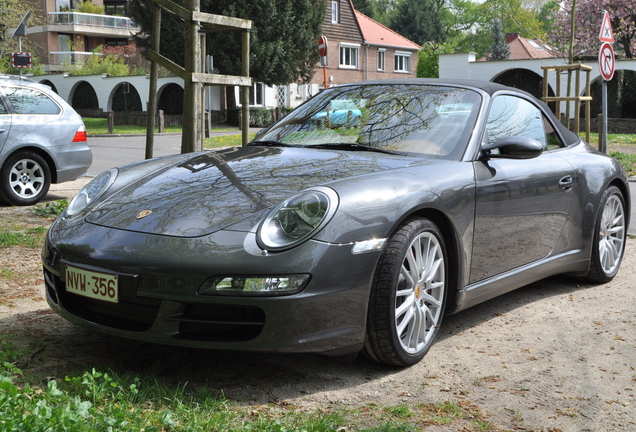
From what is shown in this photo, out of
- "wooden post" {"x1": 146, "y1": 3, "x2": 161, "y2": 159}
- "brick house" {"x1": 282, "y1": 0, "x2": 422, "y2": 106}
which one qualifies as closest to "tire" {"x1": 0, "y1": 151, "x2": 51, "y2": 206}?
"wooden post" {"x1": 146, "y1": 3, "x2": 161, "y2": 159}

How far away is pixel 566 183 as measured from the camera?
497 cm

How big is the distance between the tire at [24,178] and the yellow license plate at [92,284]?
6.24m

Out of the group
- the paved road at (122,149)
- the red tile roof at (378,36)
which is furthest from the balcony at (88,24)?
the paved road at (122,149)

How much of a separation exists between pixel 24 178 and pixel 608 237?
265 inches

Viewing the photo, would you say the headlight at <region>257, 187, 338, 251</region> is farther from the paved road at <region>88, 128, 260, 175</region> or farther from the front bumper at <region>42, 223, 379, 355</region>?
the paved road at <region>88, 128, 260, 175</region>

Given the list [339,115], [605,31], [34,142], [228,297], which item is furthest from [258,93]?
[228,297]

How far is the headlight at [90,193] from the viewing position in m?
3.98

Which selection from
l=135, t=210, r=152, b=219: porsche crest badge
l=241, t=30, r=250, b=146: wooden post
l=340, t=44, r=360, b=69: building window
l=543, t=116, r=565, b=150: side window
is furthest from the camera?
l=340, t=44, r=360, b=69: building window

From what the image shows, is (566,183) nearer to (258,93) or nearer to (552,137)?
(552,137)

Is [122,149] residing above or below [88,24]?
below

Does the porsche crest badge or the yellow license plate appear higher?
the porsche crest badge

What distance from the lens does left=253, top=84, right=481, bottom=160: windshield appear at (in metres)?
4.32

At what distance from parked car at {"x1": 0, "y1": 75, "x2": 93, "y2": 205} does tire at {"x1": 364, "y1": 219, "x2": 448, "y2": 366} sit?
22.2 feet

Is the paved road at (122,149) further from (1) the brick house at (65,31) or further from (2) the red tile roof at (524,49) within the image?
(2) the red tile roof at (524,49)
